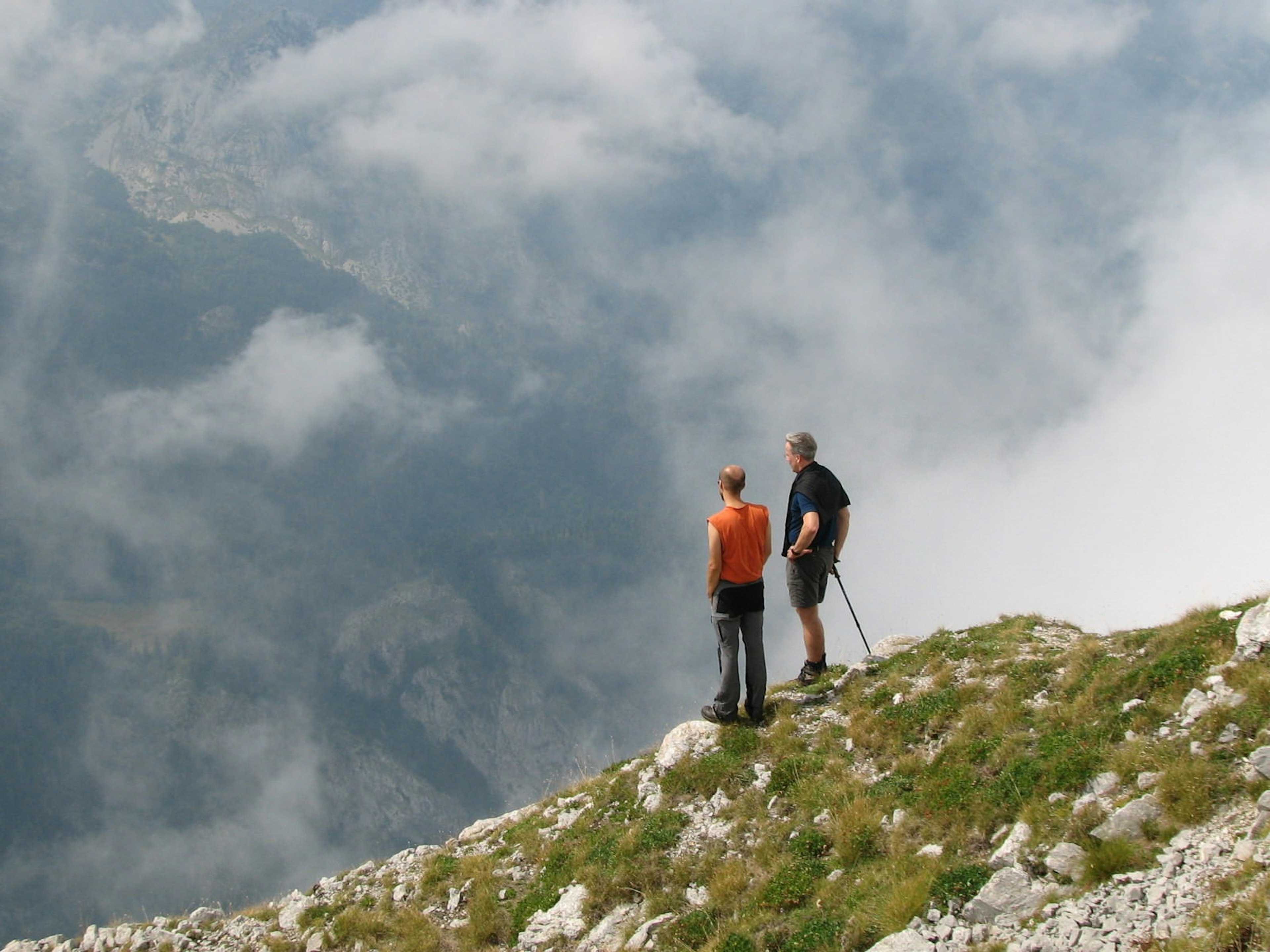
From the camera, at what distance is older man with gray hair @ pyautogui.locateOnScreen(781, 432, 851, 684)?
49.1 feet

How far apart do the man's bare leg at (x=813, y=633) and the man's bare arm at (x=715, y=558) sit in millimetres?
1995

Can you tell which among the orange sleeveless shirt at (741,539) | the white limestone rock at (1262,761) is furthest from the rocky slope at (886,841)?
the orange sleeveless shirt at (741,539)

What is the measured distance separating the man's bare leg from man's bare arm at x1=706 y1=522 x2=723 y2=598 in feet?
6.55

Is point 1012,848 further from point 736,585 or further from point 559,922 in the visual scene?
point 559,922

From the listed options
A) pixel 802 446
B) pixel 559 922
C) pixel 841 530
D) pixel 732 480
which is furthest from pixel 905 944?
pixel 802 446

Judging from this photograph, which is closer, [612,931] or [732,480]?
[612,931]

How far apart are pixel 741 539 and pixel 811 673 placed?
4085 mm

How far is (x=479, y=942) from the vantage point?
1281cm

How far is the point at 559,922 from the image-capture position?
1245 centimetres

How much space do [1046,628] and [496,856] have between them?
11323mm

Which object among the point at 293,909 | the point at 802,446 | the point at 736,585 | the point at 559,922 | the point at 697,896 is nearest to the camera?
the point at 697,896

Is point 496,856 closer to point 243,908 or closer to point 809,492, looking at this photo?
point 243,908

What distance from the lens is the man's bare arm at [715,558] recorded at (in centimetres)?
1399

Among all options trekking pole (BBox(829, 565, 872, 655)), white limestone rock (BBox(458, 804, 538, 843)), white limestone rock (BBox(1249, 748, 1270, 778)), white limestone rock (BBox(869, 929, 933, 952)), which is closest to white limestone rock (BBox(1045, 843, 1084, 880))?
white limestone rock (BBox(869, 929, 933, 952))
